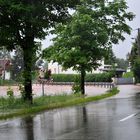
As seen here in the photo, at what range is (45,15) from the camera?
26219mm

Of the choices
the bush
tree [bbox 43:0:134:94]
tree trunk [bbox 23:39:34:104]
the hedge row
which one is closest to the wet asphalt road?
tree trunk [bbox 23:39:34:104]

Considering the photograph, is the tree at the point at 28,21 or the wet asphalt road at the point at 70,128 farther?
the tree at the point at 28,21

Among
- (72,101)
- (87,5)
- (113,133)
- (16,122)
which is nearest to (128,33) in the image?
(87,5)

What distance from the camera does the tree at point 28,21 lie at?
24797mm

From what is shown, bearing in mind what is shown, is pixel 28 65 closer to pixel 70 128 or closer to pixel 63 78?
pixel 70 128

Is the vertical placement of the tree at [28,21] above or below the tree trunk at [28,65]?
above

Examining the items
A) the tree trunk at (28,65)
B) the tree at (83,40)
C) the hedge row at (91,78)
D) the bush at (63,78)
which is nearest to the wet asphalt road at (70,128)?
the tree trunk at (28,65)

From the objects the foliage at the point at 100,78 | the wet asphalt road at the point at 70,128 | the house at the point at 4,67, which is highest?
the house at the point at 4,67

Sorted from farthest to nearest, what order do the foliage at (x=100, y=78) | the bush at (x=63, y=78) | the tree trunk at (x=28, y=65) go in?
the bush at (x=63, y=78) → the foliage at (x=100, y=78) → the tree trunk at (x=28, y=65)

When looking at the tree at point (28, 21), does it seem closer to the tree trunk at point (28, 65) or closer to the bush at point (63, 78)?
the tree trunk at point (28, 65)

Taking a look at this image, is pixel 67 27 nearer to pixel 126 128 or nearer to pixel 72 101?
pixel 72 101

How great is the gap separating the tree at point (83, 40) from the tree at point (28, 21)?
1188 centimetres

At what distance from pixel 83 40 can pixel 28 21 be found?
16252mm

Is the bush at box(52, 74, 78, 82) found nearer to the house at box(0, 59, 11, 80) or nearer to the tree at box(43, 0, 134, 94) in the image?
the house at box(0, 59, 11, 80)
